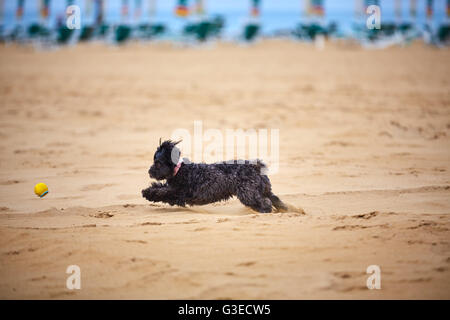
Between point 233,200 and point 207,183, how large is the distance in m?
0.95

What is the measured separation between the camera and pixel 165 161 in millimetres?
5867

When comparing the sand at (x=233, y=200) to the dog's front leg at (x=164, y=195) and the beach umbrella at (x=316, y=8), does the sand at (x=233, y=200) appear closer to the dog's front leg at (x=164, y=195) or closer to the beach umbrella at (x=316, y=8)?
the dog's front leg at (x=164, y=195)

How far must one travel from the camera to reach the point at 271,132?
1059cm

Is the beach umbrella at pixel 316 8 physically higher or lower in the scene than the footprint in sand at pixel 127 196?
higher

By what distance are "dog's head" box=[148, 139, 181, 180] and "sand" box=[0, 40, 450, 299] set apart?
0.48m

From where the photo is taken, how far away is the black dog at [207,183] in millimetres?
5773

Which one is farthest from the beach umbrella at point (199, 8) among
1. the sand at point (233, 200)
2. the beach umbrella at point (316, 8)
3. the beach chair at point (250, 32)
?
the sand at point (233, 200)

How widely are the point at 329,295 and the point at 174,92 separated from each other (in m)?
12.2

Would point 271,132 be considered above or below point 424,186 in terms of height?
above

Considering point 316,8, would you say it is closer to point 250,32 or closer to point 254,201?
point 250,32

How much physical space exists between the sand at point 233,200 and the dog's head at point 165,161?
0.48 metres
